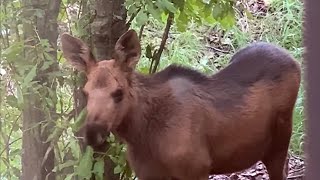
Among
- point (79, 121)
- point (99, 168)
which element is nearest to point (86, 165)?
point (99, 168)

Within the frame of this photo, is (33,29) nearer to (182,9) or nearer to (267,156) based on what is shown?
(182,9)

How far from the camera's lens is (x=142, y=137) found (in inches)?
143

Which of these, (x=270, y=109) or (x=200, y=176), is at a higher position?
(x=270, y=109)

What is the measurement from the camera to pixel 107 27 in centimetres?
413

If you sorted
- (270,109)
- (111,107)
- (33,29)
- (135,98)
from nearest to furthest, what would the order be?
(111,107), (135,98), (33,29), (270,109)

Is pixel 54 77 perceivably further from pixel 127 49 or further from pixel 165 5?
pixel 165 5

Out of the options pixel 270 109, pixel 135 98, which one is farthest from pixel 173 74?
pixel 270 109

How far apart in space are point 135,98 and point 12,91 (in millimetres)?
646

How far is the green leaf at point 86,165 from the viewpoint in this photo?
3719mm

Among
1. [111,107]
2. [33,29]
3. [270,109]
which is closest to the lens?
[111,107]

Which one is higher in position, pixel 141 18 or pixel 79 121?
pixel 141 18

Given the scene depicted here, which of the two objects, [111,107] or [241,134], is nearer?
[111,107]

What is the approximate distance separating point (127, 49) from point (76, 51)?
261 mm

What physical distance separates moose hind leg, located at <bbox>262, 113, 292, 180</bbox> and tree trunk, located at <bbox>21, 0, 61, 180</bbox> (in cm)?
129
